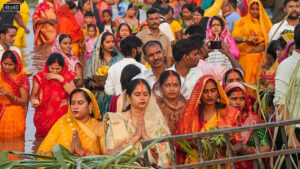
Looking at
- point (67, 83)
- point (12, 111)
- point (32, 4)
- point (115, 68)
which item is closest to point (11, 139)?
point (12, 111)

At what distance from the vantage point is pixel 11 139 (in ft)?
30.6

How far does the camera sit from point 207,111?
6359 millimetres

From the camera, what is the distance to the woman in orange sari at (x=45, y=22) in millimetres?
19031

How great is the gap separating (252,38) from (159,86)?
4428 millimetres

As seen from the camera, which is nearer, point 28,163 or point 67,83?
point 28,163

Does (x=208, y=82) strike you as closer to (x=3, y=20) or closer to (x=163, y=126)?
(x=163, y=126)

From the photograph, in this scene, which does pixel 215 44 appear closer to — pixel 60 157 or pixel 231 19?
pixel 231 19

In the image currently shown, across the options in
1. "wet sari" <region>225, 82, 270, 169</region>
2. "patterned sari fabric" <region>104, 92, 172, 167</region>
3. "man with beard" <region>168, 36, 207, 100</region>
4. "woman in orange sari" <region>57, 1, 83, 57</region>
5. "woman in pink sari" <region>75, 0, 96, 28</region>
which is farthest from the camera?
"woman in pink sari" <region>75, 0, 96, 28</region>

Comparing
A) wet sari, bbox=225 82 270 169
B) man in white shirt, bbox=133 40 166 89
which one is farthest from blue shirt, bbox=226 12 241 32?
wet sari, bbox=225 82 270 169

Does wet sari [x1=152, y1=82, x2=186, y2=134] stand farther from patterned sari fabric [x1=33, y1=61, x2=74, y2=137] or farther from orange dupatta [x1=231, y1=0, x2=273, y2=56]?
orange dupatta [x1=231, y1=0, x2=273, y2=56]

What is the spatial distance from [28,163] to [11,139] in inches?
191

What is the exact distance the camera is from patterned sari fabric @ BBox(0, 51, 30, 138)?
9.18 meters

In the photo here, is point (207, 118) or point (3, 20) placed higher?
point (3, 20)

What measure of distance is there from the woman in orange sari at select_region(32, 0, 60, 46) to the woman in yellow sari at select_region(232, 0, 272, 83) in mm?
8524
